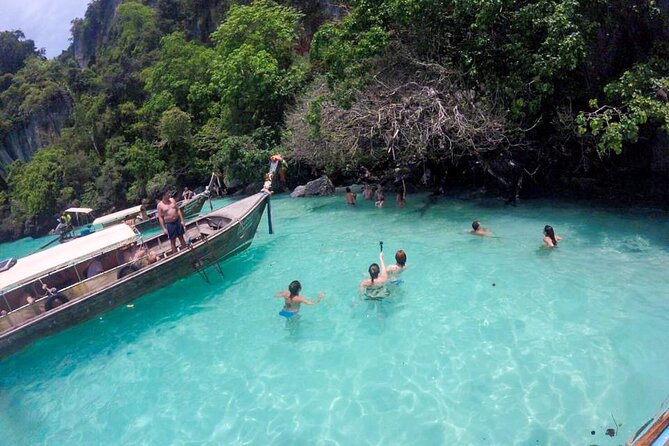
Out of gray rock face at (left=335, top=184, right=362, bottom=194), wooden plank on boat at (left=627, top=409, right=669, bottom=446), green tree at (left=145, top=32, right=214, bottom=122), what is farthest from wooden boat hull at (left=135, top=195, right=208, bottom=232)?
wooden plank on boat at (left=627, top=409, right=669, bottom=446)

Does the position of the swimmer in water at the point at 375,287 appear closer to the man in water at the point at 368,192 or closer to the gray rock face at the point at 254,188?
the man in water at the point at 368,192

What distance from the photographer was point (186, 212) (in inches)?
782

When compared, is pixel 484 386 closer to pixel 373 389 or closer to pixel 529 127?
pixel 373 389

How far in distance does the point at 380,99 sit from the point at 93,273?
398 inches

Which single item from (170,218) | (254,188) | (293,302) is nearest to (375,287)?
(293,302)

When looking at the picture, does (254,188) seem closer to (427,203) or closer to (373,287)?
(427,203)

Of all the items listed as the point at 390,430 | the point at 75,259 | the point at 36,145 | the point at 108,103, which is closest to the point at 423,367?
the point at 390,430

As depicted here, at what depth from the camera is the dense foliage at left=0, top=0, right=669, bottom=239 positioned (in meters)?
12.8

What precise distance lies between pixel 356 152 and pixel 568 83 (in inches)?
275

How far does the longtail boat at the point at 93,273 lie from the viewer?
979cm

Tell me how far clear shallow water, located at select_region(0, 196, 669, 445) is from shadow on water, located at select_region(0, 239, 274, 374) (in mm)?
44

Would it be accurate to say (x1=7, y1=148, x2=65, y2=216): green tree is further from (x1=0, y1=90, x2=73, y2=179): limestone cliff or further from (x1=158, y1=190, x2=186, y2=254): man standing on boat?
(x1=158, y1=190, x2=186, y2=254): man standing on boat

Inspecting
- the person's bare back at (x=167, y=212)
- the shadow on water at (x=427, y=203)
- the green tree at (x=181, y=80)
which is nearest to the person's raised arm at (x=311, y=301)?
the person's bare back at (x=167, y=212)

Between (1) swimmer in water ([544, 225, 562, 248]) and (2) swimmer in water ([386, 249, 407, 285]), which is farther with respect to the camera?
(1) swimmer in water ([544, 225, 562, 248])
